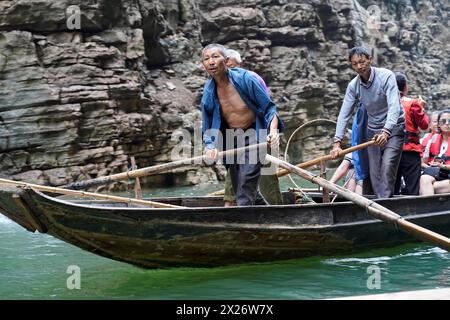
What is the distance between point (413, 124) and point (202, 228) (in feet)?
10.0

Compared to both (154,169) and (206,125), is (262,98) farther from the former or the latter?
(154,169)

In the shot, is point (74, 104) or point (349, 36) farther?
point (349, 36)

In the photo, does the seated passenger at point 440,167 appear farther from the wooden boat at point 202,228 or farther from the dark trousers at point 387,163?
the wooden boat at point 202,228

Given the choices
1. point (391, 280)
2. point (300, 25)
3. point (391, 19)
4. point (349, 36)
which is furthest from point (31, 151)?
point (391, 19)

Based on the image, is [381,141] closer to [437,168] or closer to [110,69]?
[437,168]

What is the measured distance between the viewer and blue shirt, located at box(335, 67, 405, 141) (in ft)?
18.8

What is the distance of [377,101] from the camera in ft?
19.8

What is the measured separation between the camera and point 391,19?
1421 inches

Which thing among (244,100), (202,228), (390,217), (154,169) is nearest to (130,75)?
(154,169)

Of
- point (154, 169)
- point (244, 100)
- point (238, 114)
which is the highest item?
point (244, 100)

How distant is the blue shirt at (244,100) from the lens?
511 cm

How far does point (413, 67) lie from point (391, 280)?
102 ft

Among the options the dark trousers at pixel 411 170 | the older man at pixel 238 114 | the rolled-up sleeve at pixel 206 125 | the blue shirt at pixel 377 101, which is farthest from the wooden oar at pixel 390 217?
the dark trousers at pixel 411 170

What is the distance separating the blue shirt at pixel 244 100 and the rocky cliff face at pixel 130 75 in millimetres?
9301
